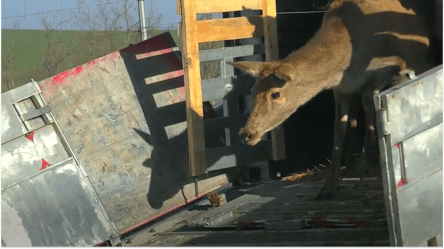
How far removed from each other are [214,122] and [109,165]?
1334 millimetres

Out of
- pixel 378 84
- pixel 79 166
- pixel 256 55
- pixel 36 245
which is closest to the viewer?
pixel 36 245

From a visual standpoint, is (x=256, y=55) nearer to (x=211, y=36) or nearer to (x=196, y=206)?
(x=211, y=36)

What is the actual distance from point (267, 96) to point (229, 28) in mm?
1140

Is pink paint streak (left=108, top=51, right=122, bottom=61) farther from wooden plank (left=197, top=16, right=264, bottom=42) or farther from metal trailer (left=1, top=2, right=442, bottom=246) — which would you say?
wooden plank (left=197, top=16, right=264, bottom=42)

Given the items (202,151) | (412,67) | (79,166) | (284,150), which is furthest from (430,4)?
(79,166)

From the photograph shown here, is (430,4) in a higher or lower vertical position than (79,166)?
higher

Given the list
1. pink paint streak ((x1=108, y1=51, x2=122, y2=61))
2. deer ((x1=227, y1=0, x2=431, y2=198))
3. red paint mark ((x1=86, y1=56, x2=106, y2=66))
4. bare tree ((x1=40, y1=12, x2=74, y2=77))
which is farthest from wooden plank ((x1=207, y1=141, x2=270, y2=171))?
bare tree ((x1=40, y1=12, x2=74, y2=77))

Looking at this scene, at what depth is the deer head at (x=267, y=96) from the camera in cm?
788

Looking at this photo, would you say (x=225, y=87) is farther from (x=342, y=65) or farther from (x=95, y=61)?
(x=95, y=61)

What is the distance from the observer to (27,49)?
7887 millimetres

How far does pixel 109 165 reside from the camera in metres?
8.08

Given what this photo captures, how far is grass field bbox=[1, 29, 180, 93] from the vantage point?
7.61m

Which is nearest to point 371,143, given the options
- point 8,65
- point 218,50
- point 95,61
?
point 218,50

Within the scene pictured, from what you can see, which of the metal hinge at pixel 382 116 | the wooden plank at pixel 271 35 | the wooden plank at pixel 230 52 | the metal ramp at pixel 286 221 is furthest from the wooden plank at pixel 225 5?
the metal hinge at pixel 382 116
